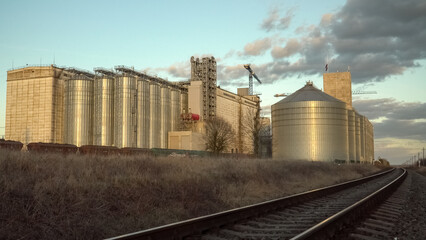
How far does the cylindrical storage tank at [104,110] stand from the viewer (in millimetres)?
72000

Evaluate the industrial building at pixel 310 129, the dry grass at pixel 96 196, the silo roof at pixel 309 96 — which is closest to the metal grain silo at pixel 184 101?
the industrial building at pixel 310 129

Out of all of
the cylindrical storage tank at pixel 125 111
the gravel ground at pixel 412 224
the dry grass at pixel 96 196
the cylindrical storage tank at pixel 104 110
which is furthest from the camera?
the cylindrical storage tank at pixel 104 110

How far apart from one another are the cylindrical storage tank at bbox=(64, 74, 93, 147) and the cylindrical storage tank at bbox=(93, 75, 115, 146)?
154 cm

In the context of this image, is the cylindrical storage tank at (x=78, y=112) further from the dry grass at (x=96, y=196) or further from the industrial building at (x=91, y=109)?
the dry grass at (x=96, y=196)

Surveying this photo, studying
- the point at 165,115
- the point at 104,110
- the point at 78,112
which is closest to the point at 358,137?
the point at 165,115

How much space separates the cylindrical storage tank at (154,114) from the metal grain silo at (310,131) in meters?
29.9

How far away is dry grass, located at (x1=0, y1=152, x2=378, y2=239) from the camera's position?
795 cm

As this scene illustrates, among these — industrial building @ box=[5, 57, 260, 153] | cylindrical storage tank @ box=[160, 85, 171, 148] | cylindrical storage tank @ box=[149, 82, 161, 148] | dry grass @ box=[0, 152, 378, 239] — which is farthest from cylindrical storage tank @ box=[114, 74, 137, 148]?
dry grass @ box=[0, 152, 378, 239]

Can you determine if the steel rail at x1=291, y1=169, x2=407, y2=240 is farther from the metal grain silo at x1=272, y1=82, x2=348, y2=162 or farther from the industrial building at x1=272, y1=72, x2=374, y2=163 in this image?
the metal grain silo at x1=272, y1=82, x2=348, y2=162

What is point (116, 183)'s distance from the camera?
11422mm

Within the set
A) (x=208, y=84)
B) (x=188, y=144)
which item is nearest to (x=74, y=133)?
(x=188, y=144)

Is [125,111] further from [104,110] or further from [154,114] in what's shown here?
[154,114]

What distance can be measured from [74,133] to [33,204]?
66.9 metres

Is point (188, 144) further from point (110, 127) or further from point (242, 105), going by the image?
point (242, 105)
